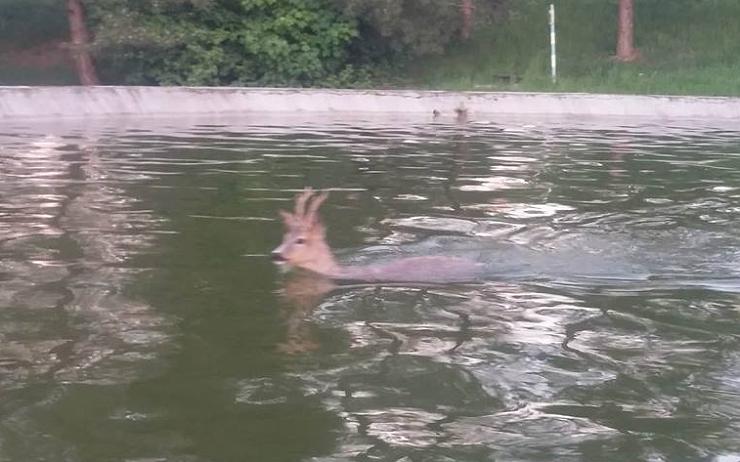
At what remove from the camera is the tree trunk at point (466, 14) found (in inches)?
1425

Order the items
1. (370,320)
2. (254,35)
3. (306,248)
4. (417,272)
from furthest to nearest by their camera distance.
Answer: (254,35) < (306,248) < (417,272) < (370,320)

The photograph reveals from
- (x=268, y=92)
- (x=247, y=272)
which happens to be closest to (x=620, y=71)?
(x=268, y=92)

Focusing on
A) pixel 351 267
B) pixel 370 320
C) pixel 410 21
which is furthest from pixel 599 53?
pixel 370 320

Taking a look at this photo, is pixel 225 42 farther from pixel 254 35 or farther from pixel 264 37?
pixel 264 37

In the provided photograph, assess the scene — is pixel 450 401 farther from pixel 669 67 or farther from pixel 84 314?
pixel 669 67

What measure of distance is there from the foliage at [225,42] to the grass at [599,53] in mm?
3362

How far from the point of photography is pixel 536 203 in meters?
13.5

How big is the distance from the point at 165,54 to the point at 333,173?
19.1 m

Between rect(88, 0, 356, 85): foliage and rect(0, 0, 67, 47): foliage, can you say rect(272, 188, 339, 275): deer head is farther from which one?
rect(0, 0, 67, 47): foliage

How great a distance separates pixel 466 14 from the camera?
120ft

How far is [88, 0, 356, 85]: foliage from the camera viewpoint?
3347cm

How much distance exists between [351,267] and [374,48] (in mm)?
27944

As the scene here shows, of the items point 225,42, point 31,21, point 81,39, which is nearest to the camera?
point 81,39

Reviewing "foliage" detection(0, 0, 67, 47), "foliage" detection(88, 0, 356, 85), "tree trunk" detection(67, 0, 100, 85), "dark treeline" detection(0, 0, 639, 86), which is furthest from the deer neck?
"foliage" detection(0, 0, 67, 47)
